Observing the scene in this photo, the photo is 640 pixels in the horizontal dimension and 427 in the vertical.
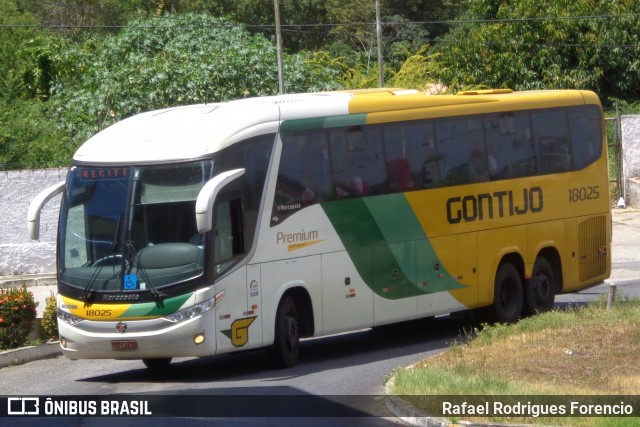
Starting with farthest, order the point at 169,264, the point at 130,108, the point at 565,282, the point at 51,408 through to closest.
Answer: the point at 130,108
the point at 565,282
the point at 169,264
the point at 51,408

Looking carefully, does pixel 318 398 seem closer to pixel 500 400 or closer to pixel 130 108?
pixel 500 400

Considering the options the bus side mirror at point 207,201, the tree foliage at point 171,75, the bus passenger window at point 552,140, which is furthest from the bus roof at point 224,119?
the tree foliage at point 171,75

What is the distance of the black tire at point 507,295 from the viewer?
17.5m

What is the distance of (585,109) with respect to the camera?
18.8 meters

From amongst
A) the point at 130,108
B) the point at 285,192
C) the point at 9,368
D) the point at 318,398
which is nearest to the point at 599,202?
the point at 285,192

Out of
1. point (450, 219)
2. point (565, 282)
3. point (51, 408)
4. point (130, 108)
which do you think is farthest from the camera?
point (130, 108)

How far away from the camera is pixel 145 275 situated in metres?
12.9

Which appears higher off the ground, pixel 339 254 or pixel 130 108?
pixel 130 108

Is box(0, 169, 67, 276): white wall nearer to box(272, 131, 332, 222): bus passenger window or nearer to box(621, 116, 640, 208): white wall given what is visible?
box(272, 131, 332, 222): bus passenger window

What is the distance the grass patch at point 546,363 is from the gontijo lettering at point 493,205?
194 cm

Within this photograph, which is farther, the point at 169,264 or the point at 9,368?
the point at 9,368

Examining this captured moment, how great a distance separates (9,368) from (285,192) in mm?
4526

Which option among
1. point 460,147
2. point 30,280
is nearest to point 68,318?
point 460,147

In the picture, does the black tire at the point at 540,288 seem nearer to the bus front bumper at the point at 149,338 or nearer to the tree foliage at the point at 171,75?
the bus front bumper at the point at 149,338
